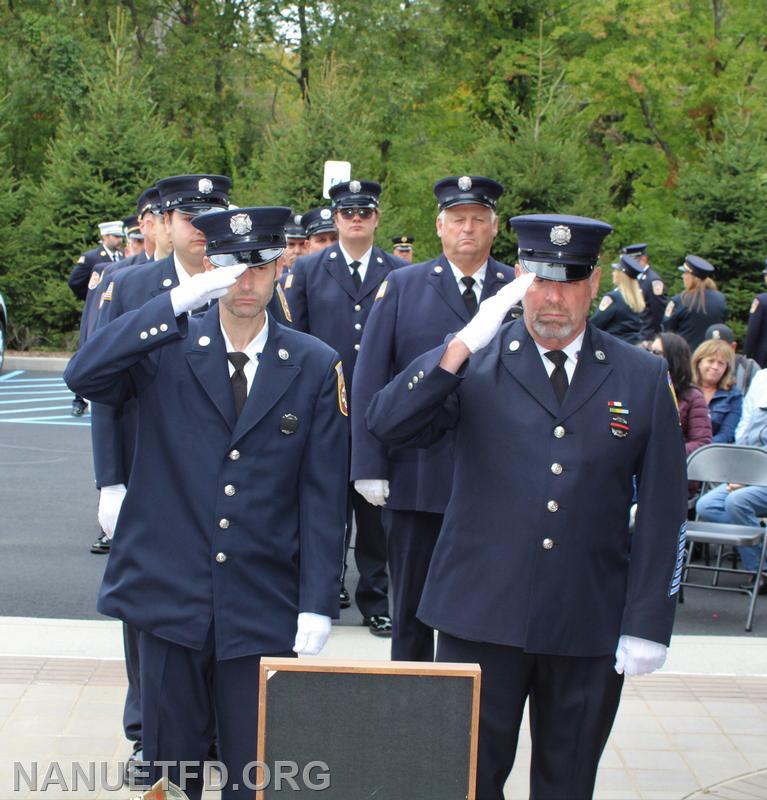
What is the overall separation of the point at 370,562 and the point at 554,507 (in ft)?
11.9

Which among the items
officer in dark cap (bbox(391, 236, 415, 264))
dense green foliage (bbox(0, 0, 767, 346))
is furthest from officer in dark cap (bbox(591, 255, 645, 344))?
dense green foliage (bbox(0, 0, 767, 346))

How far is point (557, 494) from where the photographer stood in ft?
11.9

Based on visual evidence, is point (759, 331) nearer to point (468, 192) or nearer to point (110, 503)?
point (468, 192)

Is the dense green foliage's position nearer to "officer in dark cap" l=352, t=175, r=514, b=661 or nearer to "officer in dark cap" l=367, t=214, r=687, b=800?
"officer in dark cap" l=352, t=175, r=514, b=661

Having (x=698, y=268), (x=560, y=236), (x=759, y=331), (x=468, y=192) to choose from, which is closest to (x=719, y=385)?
(x=759, y=331)

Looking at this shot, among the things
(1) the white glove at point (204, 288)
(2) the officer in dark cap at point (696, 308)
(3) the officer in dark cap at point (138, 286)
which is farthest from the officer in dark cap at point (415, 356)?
(2) the officer in dark cap at point (696, 308)

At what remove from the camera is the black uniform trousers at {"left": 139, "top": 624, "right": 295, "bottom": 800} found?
3613mm

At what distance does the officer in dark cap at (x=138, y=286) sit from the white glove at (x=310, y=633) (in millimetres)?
1199

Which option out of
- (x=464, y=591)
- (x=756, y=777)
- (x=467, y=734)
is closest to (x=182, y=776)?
(x=464, y=591)

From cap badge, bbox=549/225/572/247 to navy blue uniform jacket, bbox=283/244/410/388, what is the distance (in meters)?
3.86

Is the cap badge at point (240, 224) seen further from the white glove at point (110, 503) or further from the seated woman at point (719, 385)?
the seated woman at point (719, 385)

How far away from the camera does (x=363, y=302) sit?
297 inches

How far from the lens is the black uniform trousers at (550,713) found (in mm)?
3701

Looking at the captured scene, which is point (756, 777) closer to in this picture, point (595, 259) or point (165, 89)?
point (595, 259)
